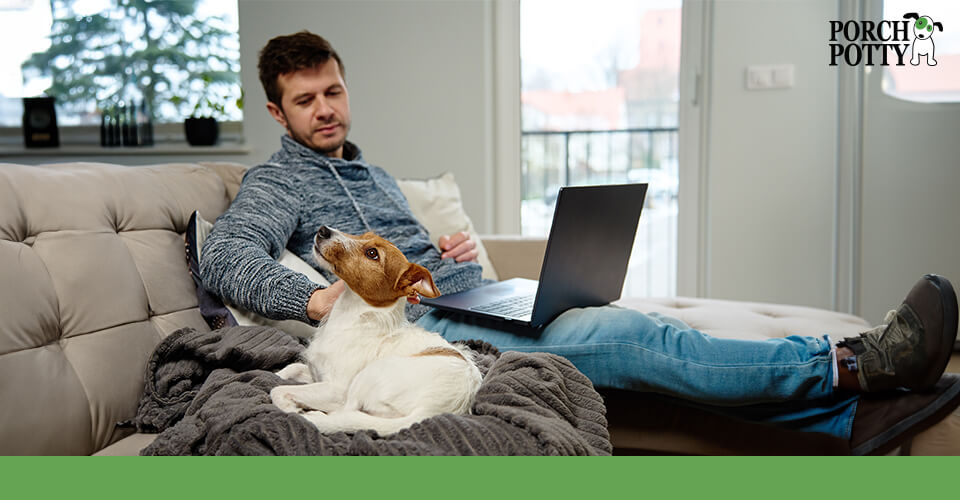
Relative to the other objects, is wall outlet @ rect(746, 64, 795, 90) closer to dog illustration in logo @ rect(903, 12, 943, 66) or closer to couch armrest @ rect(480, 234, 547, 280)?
dog illustration in logo @ rect(903, 12, 943, 66)

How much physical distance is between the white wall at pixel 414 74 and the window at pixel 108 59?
49 centimetres

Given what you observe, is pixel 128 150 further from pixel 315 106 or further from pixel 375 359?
pixel 375 359

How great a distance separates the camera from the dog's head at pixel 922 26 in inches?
116

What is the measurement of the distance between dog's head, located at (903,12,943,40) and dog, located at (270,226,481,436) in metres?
2.88

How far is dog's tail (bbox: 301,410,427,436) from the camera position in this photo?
2.93ft

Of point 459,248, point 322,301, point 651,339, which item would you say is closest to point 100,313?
point 322,301

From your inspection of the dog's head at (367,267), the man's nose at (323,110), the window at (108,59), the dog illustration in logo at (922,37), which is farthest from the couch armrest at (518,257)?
the window at (108,59)

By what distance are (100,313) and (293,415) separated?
1.78 ft

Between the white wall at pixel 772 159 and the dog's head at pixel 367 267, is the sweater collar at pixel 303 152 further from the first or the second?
the white wall at pixel 772 159

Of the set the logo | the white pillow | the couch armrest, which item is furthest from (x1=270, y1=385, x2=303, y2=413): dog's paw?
the logo

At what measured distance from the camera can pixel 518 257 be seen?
7.41ft

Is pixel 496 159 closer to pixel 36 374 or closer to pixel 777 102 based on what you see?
pixel 777 102

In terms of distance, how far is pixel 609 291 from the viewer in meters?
1.52

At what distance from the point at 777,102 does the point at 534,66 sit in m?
1.15
